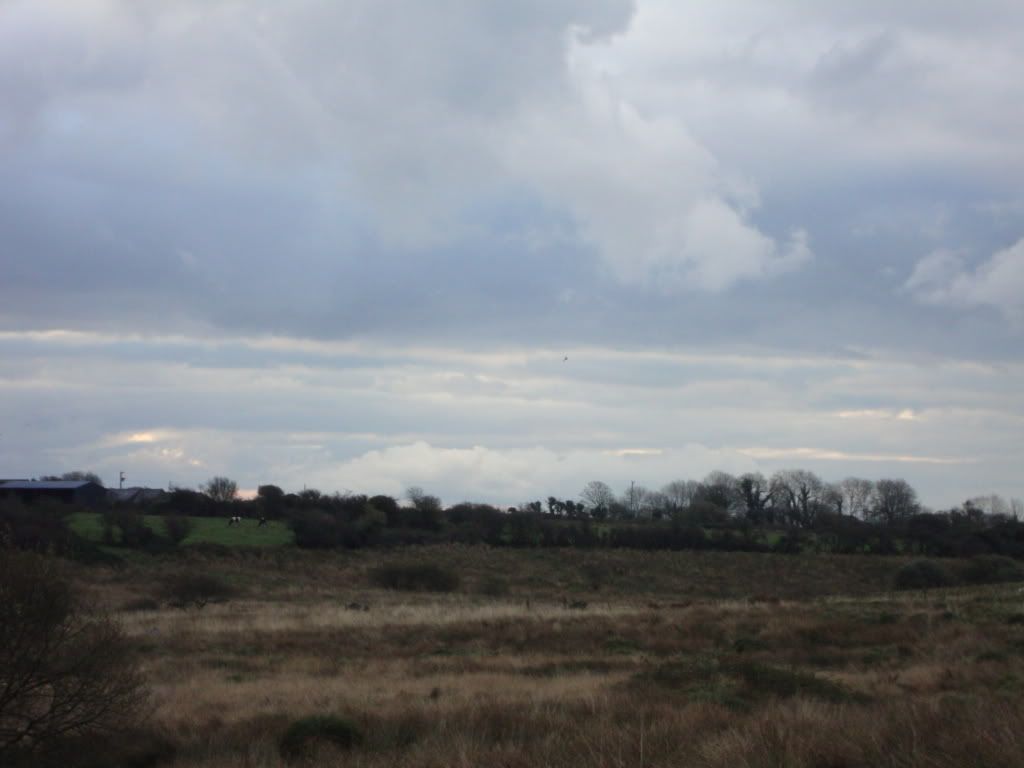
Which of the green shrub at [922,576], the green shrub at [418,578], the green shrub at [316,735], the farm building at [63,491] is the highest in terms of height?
the farm building at [63,491]

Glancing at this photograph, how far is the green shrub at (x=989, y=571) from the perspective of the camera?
57500 mm

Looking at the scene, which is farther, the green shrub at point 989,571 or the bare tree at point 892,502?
the bare tree at point 892,502

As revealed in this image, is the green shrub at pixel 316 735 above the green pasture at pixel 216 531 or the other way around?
the other way around

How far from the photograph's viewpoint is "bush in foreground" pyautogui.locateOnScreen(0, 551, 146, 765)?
1190cm

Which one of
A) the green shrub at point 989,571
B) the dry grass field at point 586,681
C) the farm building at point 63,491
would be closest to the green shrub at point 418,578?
the dry grass field at point 586,681

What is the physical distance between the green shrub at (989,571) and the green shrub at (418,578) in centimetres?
3016

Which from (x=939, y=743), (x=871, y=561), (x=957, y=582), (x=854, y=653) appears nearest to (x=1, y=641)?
(x=939, y=743)

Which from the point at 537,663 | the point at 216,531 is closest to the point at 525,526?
the point at 216,531

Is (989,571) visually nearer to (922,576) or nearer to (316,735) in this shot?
(922,576)

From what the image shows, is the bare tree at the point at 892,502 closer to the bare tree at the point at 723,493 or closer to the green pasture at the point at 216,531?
the bare tree at the point at 723,493

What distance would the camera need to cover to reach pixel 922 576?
2244 inches

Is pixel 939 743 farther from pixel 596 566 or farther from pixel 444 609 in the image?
pixel 596 566

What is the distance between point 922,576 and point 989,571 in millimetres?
4512

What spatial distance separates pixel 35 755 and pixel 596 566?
197 feet
